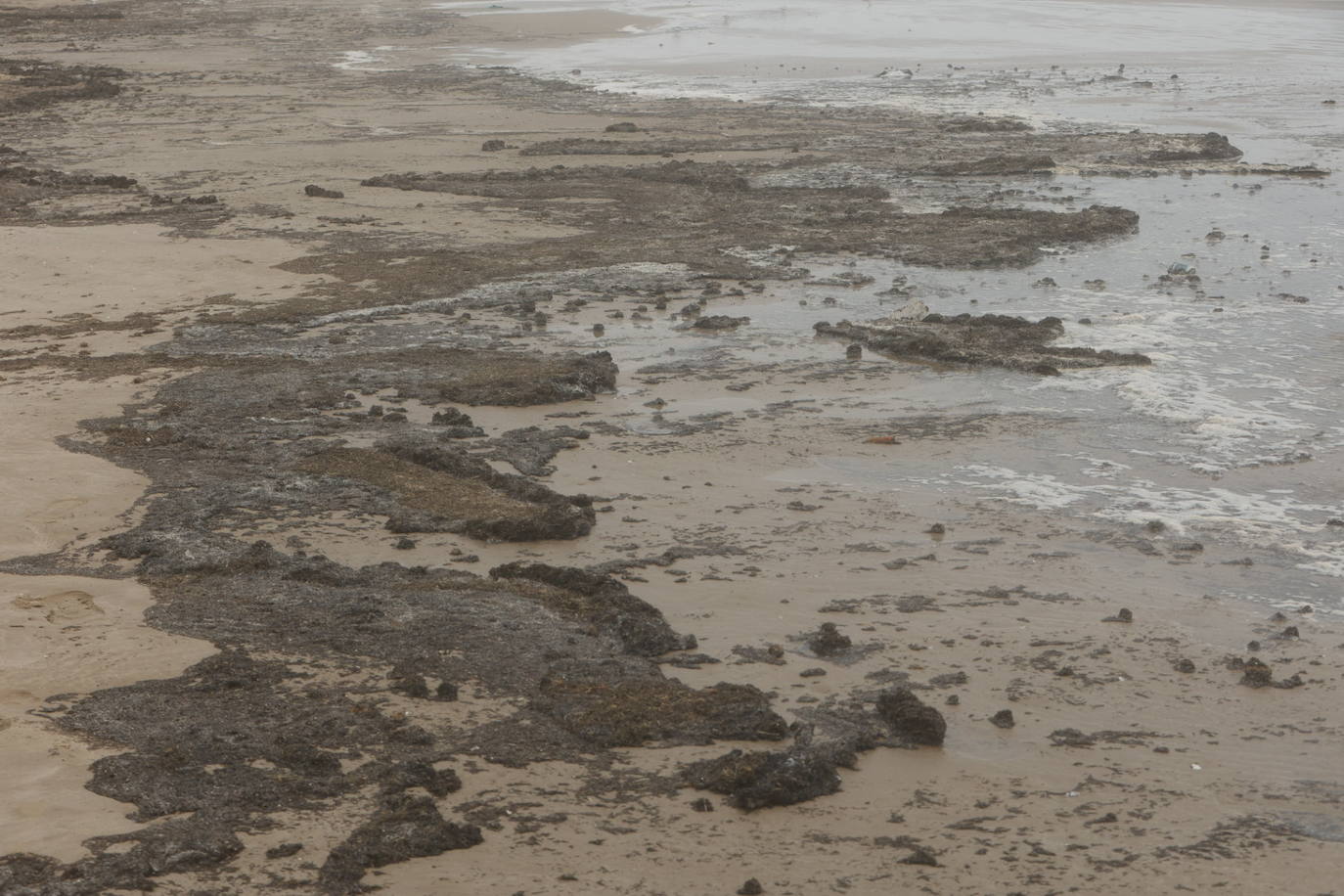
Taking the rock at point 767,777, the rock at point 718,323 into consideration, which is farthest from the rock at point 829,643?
the rock at point 718,323

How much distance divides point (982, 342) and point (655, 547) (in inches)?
222

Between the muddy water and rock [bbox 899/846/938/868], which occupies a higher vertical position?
the muddy water

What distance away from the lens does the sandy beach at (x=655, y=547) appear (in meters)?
5.71

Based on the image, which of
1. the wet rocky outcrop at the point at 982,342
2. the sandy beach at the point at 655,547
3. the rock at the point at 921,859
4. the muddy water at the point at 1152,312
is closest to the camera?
the rock at the point at 921,859

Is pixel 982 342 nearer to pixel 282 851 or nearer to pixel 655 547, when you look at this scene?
pixel 655 547

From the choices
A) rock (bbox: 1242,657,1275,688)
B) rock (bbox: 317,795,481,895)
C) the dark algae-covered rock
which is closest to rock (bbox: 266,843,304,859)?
rock (bbox: 317,795,481,895)

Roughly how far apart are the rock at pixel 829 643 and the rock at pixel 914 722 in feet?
2.58

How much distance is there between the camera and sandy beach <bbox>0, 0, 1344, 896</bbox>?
18.7ft

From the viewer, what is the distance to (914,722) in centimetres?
648

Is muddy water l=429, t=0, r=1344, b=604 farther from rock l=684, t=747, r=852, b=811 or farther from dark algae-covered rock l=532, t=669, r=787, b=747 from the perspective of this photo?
rock l=684, t=747, r=852, b=811

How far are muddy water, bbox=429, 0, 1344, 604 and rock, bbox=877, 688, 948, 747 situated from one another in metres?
2.96

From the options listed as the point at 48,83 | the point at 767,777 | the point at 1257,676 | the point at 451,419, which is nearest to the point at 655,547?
the point at 451,419

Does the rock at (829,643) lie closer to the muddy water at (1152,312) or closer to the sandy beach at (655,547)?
the sandy beach at (655,547)

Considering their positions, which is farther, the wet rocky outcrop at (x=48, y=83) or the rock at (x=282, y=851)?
the wet rocky outcrop at (x=48, y=83)
